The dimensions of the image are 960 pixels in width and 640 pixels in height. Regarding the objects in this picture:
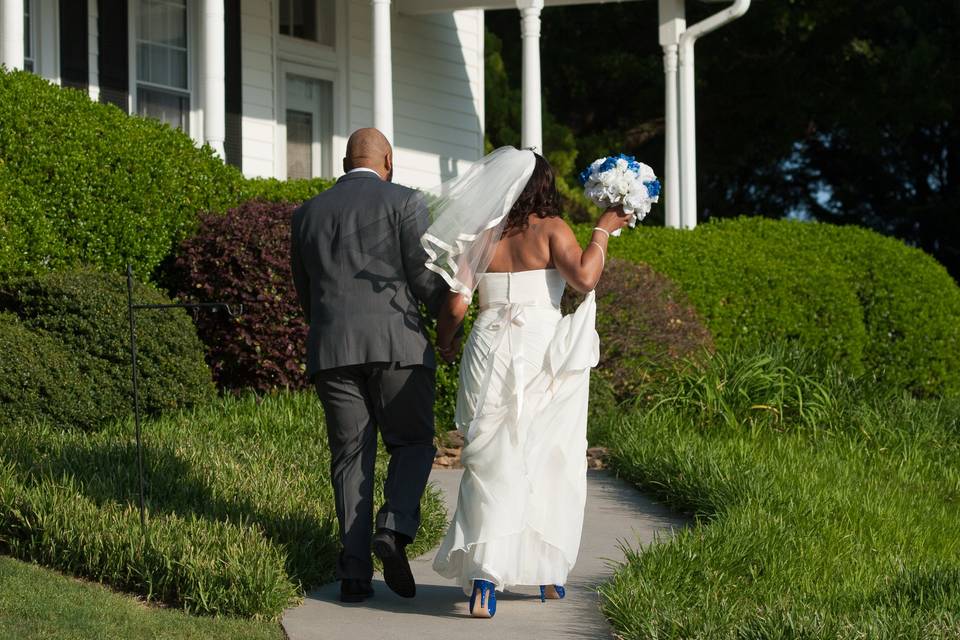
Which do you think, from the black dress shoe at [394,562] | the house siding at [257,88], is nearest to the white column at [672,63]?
the house siding at [257,88]

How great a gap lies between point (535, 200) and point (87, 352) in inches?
172

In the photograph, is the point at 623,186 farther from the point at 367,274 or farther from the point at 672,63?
the point at 672,63

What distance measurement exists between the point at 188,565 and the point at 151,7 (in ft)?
29.8

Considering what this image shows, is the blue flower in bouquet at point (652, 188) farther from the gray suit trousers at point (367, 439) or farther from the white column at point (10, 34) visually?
the white column at point (10, 34)

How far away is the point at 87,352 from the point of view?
353 inches

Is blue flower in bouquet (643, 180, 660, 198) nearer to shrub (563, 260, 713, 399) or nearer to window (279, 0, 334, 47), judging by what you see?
shrub (563, 260, 713, 399)

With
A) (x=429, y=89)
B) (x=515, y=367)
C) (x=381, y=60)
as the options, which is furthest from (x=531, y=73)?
(x=515, y=367)

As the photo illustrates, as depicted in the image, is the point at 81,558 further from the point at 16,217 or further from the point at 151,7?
the point at 151,7

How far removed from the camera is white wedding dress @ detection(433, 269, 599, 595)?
18.2 ft

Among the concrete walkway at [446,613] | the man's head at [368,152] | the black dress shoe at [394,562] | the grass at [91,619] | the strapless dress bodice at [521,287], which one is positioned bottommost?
the concrete walkway at [446,613]

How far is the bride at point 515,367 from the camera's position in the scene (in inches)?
219

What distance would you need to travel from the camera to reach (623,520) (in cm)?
763

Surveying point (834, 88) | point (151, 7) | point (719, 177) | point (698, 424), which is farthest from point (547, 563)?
point (719, 177)

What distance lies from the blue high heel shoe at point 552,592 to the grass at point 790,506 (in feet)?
0.83
